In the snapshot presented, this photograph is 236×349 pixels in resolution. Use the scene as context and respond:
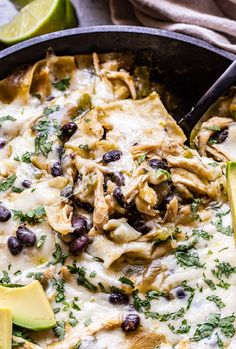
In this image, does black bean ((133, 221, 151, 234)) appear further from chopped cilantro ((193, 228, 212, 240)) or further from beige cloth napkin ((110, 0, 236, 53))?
beige cloth napkin ((110, 0, 236, 53))

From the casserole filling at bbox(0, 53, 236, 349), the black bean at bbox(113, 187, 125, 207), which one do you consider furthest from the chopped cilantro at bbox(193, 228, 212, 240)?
the black bean at bbox(113, 187, 125, 207)

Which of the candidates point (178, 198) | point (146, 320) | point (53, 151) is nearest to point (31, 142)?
point (53, 151)

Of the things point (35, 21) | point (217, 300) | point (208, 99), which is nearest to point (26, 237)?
point (217, 300)

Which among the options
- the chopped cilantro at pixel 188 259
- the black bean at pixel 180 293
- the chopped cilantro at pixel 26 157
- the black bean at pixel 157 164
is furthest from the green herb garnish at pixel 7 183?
the black bean at pixel 180 293

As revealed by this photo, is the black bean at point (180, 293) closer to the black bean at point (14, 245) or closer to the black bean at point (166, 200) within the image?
the black bean at point (166, 200)

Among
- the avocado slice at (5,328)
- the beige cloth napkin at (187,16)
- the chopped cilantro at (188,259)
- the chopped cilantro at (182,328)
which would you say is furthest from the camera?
the beige cloth napkin at (187,16)

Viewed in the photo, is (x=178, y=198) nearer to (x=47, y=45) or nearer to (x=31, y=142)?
(x=31, y=142)

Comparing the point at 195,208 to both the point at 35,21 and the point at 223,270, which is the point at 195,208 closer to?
the point at 223,270
